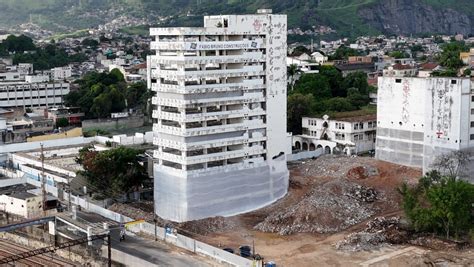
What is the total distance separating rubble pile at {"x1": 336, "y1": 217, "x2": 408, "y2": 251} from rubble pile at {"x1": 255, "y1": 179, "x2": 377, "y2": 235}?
1627 millimetres

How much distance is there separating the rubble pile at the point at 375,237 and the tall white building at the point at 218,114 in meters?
7.61

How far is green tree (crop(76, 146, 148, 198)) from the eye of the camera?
43.5m

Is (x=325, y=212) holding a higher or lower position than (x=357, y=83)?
lower

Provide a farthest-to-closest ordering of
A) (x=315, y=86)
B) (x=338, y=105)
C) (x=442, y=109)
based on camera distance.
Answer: (x=315, y=86) < (x=338, y=105) < (x=442, y=109)

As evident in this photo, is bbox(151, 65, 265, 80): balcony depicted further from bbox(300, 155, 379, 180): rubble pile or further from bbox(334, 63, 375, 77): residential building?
bbox(334, 63, 375, 77): residential building

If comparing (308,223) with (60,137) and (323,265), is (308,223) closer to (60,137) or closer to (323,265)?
(323,265)

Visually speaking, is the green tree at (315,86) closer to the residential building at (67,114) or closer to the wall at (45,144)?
the wall at (45,144)

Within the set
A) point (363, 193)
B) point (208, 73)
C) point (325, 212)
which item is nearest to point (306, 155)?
point (363, 193)

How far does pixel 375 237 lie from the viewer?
3606 cm

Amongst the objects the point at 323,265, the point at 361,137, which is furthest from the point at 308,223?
the point at 361,137

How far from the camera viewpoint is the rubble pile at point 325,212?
38.6m

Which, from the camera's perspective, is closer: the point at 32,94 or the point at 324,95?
the point at 324,95

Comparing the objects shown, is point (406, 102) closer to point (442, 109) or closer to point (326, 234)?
point (442, 109)

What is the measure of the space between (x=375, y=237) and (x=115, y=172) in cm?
1704
